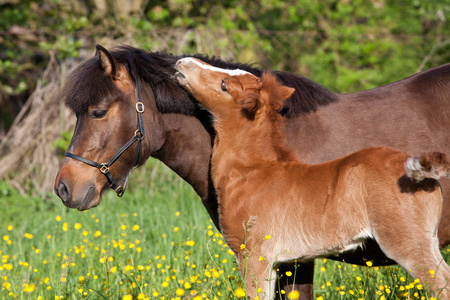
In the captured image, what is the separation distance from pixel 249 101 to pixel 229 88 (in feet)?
0.58

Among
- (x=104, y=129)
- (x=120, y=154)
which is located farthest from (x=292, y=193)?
(x=104, y=129)

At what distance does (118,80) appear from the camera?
3.72 meters

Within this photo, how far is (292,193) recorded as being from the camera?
124 inches

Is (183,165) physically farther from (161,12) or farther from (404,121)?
(161,12)

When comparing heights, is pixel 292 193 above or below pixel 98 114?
below

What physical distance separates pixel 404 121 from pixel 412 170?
1006mm

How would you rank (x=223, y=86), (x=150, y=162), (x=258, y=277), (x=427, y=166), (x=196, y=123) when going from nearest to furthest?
(x=427, y=166), (x=258, y=277), (x=223, y=86), (x=196, y=123), (x=150, y=162)

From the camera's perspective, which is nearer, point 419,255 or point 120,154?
point 419,255

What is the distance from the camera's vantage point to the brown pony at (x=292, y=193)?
2695 mm

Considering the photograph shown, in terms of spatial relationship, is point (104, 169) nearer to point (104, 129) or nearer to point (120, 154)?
point (120, 154)

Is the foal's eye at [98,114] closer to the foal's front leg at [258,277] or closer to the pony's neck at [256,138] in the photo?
the pony's neck at [256,138]

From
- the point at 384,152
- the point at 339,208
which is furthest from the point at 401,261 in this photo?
the point at 384,152

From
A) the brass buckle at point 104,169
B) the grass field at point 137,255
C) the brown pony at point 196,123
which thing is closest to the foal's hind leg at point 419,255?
the grass field at point 137,255

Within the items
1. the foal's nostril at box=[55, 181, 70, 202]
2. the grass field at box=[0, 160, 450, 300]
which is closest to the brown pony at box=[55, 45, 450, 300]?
the foal's nostril at box=[55, 181, 70, 202]
